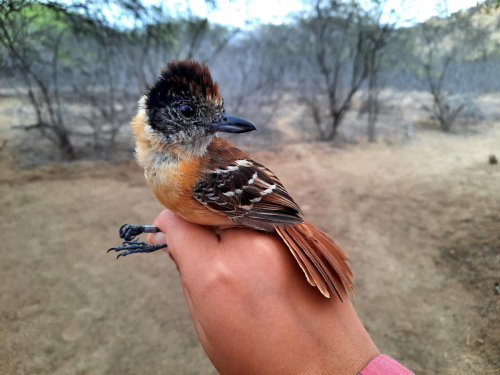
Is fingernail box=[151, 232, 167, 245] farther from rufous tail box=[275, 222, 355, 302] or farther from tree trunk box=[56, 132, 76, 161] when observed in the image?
tree trunk box=[56, 132, 76, 161]

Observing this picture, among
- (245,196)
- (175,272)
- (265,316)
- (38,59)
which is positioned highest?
(38,59)

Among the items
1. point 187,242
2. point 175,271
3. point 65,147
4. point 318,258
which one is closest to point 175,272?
point 175,271

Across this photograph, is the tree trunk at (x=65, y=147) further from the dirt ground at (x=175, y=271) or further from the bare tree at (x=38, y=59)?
the dirt ground at (x=175, y=271)

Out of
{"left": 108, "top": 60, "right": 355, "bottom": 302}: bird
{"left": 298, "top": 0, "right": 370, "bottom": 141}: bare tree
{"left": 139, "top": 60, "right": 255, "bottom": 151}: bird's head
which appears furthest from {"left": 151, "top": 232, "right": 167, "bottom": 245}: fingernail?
{"left": 298, "top": 0, "right": 370, "bottom": 141}: bare tree

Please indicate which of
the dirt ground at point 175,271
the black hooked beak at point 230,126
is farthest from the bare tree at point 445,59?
the black hooked beak at point 230,126

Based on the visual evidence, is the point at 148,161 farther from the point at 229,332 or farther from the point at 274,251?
the point at 229,332

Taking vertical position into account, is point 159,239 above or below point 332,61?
below

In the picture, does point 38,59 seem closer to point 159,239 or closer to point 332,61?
point 159,239
